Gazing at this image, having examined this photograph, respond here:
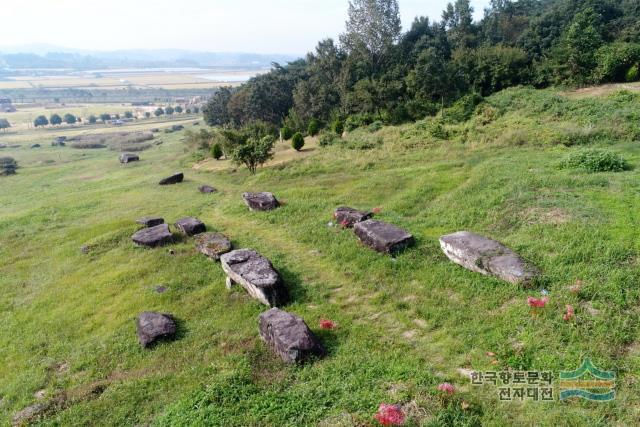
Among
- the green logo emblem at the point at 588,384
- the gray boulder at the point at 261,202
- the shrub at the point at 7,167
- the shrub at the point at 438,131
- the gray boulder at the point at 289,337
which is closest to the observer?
the green logo emblem at the point at 588,384

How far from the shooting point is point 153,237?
1711 cm

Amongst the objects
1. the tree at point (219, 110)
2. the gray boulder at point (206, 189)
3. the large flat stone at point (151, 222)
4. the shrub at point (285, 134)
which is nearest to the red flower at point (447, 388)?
the large flat stone at point (151, 222)

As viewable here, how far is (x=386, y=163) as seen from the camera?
26062 millimetres

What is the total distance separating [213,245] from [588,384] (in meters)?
12.1

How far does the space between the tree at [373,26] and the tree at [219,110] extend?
23522 mm

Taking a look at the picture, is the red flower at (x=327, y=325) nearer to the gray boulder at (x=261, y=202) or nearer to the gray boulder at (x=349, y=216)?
the gray boulder at (x=349, y=216)

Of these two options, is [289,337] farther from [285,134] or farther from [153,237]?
[285,134]

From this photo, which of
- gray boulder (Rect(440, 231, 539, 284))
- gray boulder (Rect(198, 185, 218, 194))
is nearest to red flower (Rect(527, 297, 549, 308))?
gray boulder (Rect(440, 231, 539, 284))

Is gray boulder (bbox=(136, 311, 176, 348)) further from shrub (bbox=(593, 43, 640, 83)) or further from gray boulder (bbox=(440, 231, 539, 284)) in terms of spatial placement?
shrub (bbox=(593, 43, 640, 83))

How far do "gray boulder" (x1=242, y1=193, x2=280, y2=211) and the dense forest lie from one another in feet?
73.7

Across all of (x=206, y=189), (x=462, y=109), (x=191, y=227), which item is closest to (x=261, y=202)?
(x=191, y=227)

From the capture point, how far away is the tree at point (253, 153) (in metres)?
29.7

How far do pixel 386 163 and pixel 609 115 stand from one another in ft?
44.4

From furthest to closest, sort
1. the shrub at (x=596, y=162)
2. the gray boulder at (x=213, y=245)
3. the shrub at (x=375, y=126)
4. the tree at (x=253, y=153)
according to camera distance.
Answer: the shrub at (x=375, y=126) < the tree at (x=253, y=153) < the shrub at (x=596, y=162) < the gray boulder at (x=213, y=245)
